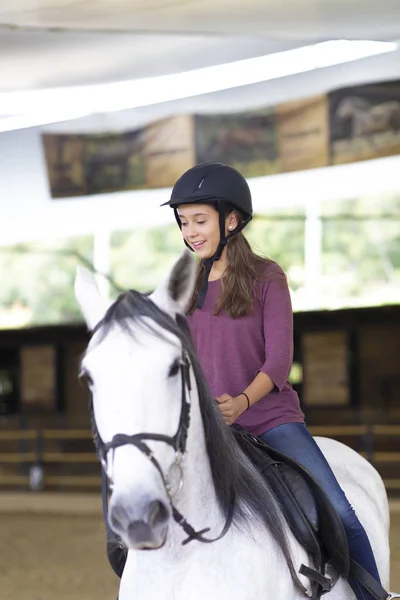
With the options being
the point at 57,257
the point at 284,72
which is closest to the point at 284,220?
the point at 284,72

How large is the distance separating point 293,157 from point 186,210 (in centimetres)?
908

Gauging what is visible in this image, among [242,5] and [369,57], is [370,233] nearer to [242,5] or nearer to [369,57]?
[369,57]

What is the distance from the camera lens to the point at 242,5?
19.5ft

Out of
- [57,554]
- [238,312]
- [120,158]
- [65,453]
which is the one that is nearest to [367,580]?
[238,312]

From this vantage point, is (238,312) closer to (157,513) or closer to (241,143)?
(157,513)

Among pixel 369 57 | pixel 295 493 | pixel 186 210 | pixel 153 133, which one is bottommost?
pixel 295 493

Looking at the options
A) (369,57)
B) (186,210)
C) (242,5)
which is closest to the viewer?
(186,210)

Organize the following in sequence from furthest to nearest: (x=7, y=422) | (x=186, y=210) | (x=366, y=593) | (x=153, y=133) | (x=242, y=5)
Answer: (x=7, y=422)
(x=153, y=133)
(x=242, y=5)
(x=366, y=593)
(x=186, y=210)

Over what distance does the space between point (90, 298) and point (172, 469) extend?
444 millimetres

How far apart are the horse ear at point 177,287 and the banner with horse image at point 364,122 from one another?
9300 mm

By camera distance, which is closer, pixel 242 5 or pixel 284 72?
pixel 242 5

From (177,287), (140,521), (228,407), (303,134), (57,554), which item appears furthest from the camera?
(303,134)

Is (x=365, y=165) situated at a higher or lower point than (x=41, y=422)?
higher

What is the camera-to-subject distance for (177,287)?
7.14 ft
